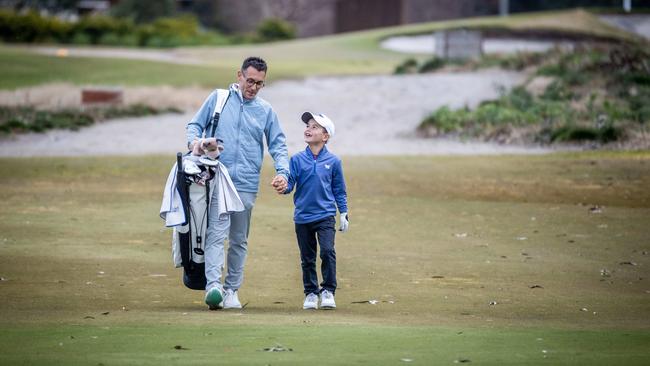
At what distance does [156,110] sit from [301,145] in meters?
5.36

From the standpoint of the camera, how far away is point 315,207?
1122 cm

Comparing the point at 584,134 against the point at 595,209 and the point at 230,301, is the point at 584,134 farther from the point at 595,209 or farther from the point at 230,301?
the point at 230,301

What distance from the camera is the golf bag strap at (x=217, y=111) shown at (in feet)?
35.7

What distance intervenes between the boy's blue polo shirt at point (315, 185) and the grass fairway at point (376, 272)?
2.75ft

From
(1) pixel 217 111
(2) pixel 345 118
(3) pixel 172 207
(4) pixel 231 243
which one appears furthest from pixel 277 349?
(2) pixel 345 118

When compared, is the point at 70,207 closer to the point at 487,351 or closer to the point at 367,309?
the point at 367,309

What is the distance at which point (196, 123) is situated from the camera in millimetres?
10914

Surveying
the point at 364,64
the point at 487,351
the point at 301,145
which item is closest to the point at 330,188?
the point at 487,351

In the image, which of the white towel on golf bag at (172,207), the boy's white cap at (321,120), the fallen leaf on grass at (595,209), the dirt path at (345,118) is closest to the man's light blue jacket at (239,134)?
the boy's white cap at (321,120)

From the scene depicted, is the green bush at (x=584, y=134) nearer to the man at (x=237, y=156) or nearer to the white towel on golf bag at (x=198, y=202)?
the man at (x=237, y=156)

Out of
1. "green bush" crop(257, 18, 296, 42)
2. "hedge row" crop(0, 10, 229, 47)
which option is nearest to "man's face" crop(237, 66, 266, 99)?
"hedge row" crop(0, 10, 229, 47)

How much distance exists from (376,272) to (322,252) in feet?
8.67

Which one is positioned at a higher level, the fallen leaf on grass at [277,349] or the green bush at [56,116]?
the fallen leaf on grass at [277,349]

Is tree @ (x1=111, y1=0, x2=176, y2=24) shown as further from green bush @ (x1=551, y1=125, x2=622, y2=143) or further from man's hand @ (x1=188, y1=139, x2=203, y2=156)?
man's hand @ (x1=188, y1=139, x2=203, y2=156)
